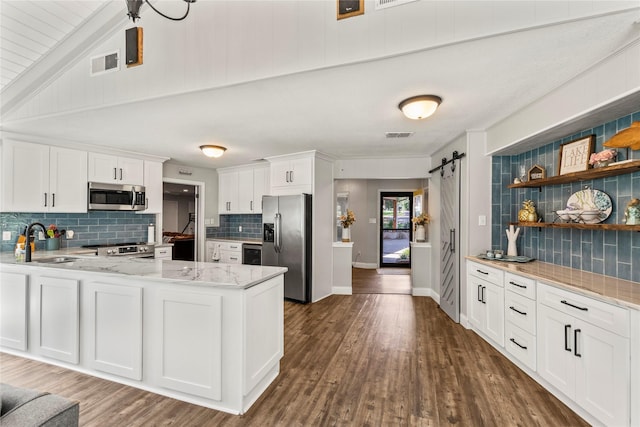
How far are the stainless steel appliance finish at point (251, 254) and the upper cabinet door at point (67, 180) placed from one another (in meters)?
2.41

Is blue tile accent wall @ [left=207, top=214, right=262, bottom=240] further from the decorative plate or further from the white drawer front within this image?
the decorative plate

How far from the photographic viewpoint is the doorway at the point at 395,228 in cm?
752

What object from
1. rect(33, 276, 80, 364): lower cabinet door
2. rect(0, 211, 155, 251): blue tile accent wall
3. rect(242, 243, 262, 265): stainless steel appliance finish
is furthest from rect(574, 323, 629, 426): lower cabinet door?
rect(0, 211, 155, 251): blue tile accent wall

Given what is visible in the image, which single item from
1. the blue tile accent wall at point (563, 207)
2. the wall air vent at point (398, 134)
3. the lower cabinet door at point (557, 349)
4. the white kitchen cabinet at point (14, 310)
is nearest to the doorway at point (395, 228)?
the wall air vent at point (398, 134)

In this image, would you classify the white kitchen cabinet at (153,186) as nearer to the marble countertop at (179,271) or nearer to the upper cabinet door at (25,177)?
the upper cabinet door at (25,177)

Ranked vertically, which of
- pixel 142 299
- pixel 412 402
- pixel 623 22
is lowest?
pixel 412 402

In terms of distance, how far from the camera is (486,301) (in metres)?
3.03

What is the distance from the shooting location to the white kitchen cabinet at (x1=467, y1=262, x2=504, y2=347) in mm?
2818

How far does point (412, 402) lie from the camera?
2104mm

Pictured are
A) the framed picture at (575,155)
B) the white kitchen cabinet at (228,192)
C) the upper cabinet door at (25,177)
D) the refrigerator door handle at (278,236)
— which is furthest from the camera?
the white kitchen cabinet at (228,192)

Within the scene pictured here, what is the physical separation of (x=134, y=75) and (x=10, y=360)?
2795mm

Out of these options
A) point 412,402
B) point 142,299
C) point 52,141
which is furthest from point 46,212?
point 412,402

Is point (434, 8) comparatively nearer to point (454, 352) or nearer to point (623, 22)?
point (623, 22)

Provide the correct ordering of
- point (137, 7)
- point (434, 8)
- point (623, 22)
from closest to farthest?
point (137, 7) → point (623, 22) → point (434, 8)
